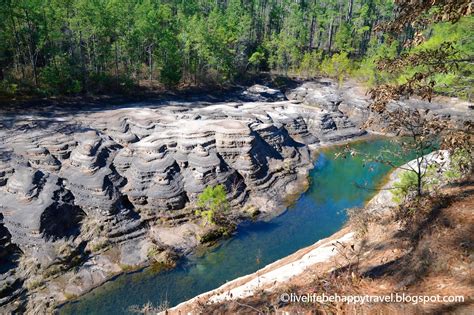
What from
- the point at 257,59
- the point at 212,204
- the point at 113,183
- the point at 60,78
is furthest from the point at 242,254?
the point at 257,59

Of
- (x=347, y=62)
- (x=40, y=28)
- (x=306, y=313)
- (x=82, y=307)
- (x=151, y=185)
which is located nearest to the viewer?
(x=306, y=313)

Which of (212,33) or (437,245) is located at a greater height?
(212,33)

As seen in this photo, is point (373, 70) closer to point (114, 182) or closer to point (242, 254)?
point (242, 254)

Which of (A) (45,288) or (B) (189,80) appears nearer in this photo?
(A) (45,288)

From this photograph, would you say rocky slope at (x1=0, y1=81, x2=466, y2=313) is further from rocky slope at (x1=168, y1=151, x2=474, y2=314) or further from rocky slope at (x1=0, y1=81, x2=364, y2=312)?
rocky slope at (x1=168, y1=151, x2=474, y2=314)

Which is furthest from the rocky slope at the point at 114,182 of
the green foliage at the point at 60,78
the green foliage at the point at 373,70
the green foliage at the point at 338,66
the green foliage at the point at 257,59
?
the green foliage at the point at 338,66

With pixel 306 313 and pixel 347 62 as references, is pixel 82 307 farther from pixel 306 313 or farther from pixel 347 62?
pixel 347 62

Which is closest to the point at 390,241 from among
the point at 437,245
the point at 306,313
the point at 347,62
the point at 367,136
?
the point at 437,245

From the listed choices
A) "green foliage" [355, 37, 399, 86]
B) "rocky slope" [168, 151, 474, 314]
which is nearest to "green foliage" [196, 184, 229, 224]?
"rocky slope" [168, 151, 474, 314]
